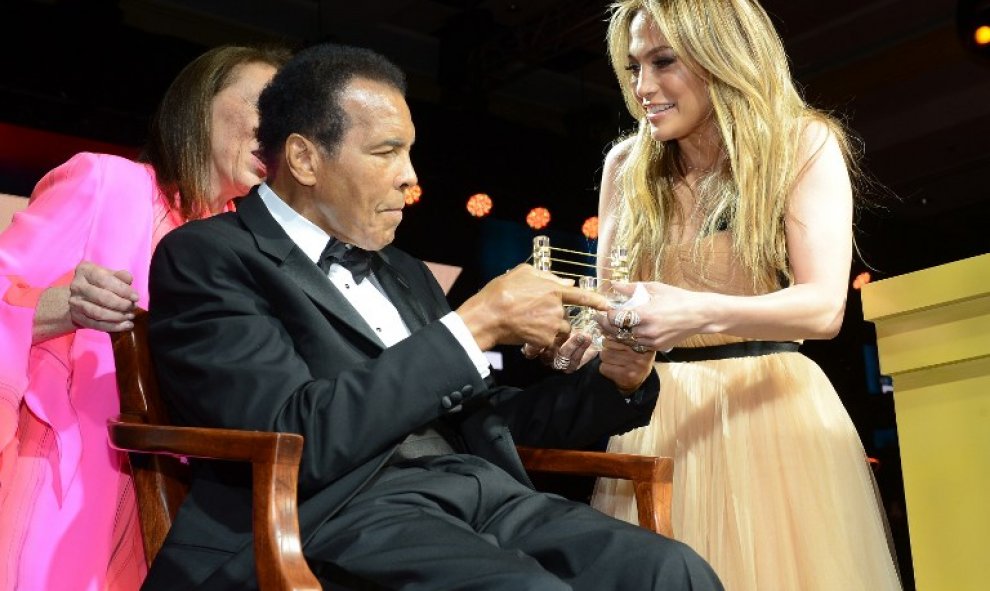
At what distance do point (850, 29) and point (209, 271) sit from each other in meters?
7.54

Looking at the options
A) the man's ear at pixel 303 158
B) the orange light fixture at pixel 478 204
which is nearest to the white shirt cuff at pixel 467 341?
the man's ear at pixel 303 158

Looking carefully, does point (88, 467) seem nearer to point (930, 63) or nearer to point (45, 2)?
point (45, 2)

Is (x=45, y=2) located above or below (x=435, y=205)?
above

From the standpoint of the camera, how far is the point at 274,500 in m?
1.64

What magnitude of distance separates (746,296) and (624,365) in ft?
1.05

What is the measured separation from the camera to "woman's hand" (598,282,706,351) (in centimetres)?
203

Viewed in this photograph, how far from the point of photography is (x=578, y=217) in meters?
8.20

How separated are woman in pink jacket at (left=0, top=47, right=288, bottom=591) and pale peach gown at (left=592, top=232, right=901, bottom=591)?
A: 0.99 m

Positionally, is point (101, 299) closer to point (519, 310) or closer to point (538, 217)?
point (519, 310)

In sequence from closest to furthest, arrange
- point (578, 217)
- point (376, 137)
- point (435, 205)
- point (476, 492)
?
1. point (476, 492)
2. point (376, 137)
3. point (435, 205)
4. point (578, 217)

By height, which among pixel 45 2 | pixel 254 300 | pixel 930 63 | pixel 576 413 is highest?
pixel 930 63

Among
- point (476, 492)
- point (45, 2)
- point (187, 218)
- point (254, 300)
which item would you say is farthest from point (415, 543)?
point (45, 2)

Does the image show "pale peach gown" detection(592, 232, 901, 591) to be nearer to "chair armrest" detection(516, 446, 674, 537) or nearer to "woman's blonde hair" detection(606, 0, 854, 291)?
"woman's blonde hair" detection(606, 0, 854, 291)

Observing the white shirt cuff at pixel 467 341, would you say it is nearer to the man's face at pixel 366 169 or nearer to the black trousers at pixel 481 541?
the black trousers at pixel 481 541
